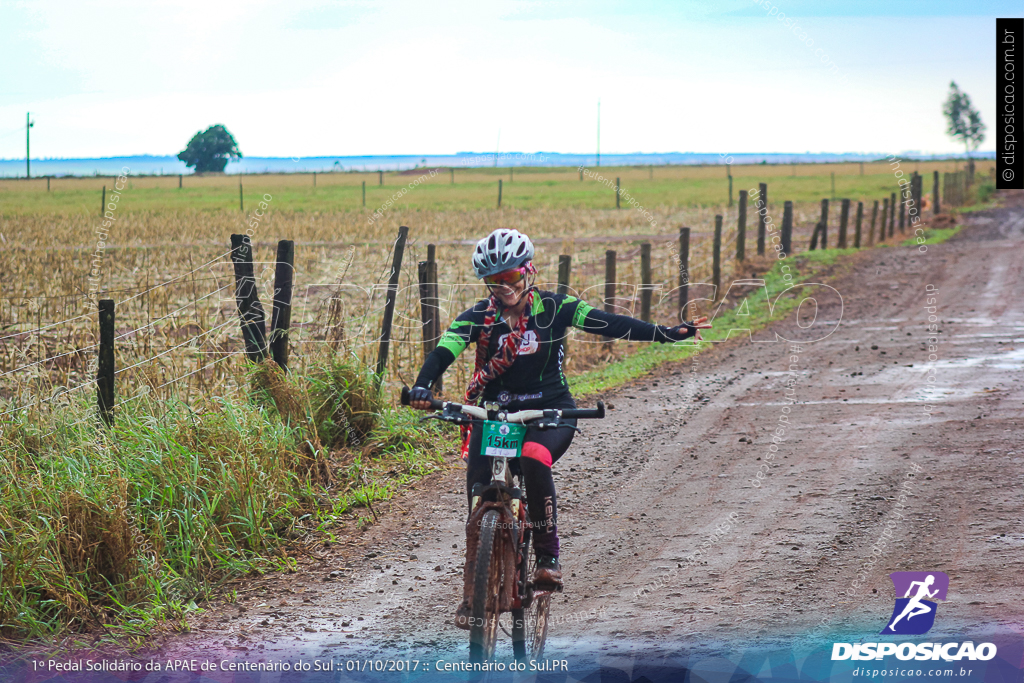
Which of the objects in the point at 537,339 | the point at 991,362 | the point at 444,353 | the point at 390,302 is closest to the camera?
the point at 444,353

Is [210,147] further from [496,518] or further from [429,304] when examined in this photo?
[496,518]

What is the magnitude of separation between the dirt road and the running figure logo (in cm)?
8

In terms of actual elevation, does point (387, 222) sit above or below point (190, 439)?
above

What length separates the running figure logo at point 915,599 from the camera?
4.91 metres

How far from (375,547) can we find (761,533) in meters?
2.72

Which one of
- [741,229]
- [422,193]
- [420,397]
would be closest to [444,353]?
[420,397]

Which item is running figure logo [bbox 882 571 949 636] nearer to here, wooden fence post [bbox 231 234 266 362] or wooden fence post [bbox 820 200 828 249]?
wooden fence post [bbox 231 234 266 362]

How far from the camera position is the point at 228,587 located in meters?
5.96

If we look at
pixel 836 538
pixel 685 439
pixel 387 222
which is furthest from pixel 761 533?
pixel 387 222

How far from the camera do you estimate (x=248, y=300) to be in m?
8.35

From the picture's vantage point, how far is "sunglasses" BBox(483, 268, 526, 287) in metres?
4.91

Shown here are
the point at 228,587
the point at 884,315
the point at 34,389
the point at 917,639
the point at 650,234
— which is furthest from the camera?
the point at 650,234

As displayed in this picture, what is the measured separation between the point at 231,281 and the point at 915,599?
9.23m

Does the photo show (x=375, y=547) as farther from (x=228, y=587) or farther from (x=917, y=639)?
(x=917, y=639)
